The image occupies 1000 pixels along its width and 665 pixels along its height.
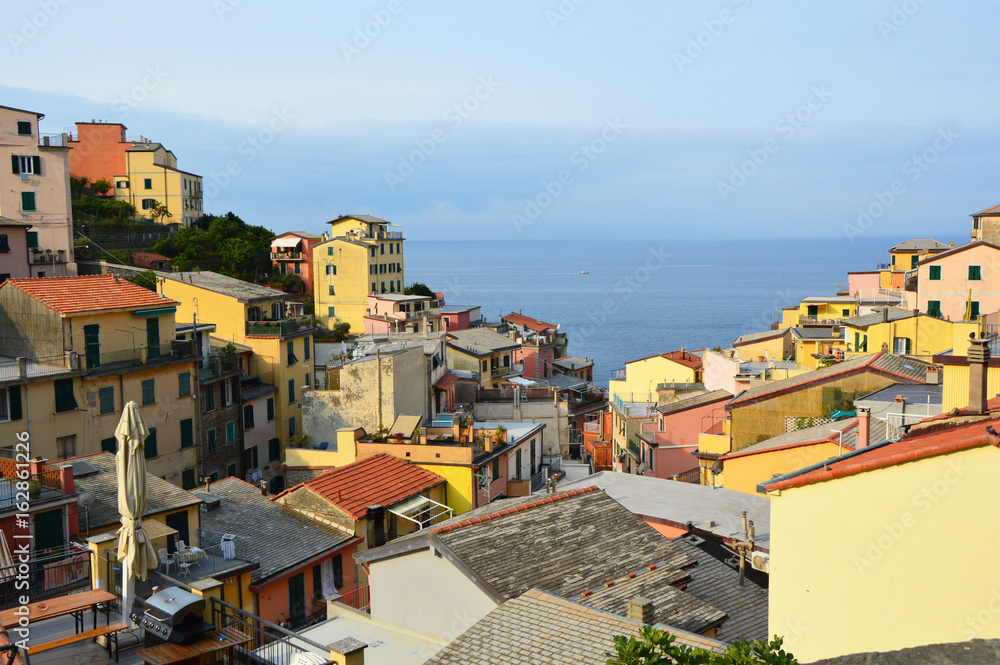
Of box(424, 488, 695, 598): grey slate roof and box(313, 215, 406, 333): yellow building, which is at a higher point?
box(313, 215, 406, 333): yellow building

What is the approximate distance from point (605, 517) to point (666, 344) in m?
101

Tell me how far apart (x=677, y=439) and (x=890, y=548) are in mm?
22659

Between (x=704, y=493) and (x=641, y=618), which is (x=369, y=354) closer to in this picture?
(x=704, y=493)

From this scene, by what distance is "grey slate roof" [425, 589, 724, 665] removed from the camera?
9.91 m

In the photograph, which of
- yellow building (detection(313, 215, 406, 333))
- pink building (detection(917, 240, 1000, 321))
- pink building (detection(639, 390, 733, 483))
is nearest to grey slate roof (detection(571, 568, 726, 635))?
pink building (detection(639, 390, 733, 483))

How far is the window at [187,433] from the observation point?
31.0 m

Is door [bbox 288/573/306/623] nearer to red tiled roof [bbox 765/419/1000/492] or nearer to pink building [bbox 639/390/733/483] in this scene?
red tiled roof [bbox 765/419/1000/492]

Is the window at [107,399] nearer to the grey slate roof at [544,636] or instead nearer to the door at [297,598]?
the door at [297,598]

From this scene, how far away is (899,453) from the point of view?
941cm

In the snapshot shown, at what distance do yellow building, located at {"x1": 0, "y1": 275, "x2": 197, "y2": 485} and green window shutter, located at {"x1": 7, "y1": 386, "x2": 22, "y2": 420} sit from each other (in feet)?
0.09

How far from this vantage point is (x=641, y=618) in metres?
11.1

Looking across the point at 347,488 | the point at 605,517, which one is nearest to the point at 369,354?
the point at 347,488

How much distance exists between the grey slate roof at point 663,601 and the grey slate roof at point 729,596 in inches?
16.2

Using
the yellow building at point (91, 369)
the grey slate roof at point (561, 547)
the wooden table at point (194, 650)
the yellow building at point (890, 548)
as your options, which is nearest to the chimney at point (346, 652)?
the wooden table at point (194, 650)
